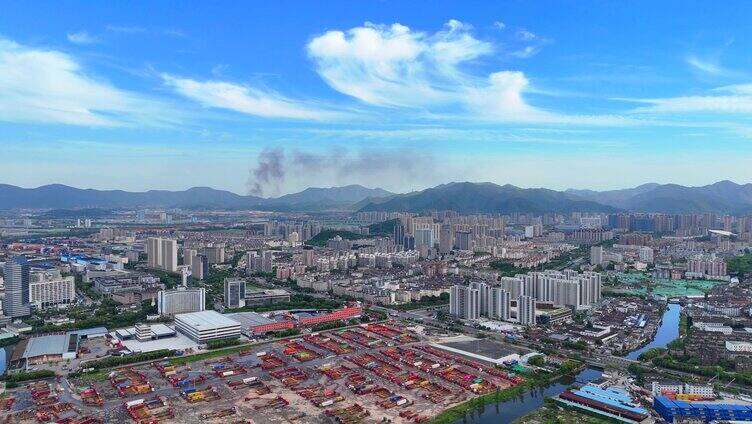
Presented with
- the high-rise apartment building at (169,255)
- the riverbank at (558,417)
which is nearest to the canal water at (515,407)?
the riverbank at (558,417)

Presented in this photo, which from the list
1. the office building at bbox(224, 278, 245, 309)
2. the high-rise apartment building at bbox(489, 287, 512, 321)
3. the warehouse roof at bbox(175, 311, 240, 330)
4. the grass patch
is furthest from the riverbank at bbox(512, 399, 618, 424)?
the office building at bbox(224, 278, 245, 309)

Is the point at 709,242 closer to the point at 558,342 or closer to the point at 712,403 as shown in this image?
the point at 558,342

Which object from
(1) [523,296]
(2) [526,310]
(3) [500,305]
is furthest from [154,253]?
(2) [526,310]

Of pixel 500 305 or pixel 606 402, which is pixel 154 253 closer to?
pixel 500 305

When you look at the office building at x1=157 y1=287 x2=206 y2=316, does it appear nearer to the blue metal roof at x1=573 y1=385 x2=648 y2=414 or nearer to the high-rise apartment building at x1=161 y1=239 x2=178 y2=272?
the high-rise apartment building at x1=161 y1=239 x2=178 y2=272

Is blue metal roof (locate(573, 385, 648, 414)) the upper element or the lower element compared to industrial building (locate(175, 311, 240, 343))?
lower

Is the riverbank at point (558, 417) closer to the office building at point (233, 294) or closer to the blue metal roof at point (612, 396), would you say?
the blue metal roof at point (612, 396)
